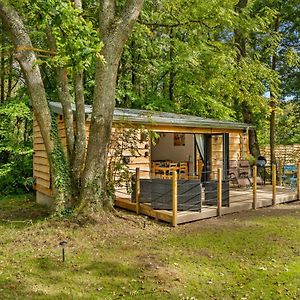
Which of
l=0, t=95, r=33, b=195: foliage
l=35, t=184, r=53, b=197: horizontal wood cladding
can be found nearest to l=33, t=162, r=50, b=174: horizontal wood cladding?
l=35, t=184, r=53, b=197: horizontal wood cladding

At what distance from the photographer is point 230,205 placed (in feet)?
26.0

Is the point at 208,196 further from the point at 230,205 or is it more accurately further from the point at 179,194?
the point at 179,194

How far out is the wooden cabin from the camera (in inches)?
338

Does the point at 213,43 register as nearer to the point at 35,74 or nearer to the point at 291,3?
the point at 35,74

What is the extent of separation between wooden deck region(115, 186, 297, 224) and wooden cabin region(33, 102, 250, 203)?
887mm

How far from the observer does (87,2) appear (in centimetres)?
1007

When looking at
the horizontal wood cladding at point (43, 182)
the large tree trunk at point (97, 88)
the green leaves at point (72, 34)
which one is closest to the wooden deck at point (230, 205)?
the large tree trunk at point (97, 88)

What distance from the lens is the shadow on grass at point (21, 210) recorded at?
24.7 ft

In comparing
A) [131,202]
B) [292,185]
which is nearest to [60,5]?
[131,202]

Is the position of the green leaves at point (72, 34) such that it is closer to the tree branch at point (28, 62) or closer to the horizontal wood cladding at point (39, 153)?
the tree branch at point (28, 62)

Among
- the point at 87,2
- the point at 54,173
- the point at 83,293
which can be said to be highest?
the point at 87,2

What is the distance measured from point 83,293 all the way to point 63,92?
4.21 meters

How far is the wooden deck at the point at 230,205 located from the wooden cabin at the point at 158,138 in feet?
2.91

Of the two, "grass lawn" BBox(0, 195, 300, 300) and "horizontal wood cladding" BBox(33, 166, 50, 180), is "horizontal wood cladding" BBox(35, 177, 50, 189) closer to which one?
"horizontal wood cladding" BBox(33, 166, 50, 180)
